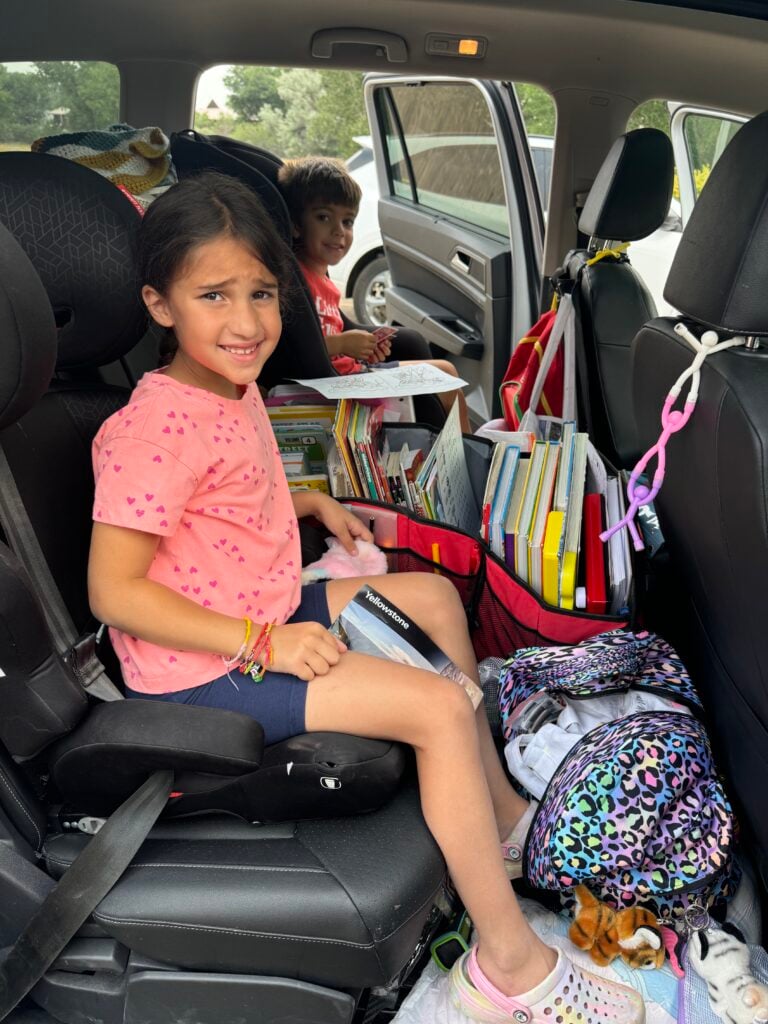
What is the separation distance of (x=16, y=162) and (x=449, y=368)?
5.24 feet

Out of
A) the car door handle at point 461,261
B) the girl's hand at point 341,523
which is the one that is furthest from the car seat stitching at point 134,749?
the car door handle at point 461,261

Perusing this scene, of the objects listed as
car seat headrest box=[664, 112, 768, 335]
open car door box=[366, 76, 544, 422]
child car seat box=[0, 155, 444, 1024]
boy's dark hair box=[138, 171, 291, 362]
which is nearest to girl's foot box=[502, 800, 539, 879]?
child car seat box=[0, 155, 444, 1024]

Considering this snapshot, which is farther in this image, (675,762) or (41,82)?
(41,82)

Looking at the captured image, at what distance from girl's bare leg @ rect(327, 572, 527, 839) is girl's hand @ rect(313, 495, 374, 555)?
165 mm

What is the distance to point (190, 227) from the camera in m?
1.37

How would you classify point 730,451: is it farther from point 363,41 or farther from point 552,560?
point 363,41

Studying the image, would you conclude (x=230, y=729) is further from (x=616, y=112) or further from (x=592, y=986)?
(x=616, y=112)

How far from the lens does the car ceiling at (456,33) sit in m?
1.90

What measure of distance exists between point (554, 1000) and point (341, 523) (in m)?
0.89

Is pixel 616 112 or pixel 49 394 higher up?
pixel 616 112

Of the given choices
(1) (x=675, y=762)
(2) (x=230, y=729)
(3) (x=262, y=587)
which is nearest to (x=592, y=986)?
(1) (x=675, y=762)

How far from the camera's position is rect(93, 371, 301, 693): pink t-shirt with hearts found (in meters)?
1.25

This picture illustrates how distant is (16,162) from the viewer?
1.34 m

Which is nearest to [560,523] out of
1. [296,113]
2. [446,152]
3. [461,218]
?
[461,218]
